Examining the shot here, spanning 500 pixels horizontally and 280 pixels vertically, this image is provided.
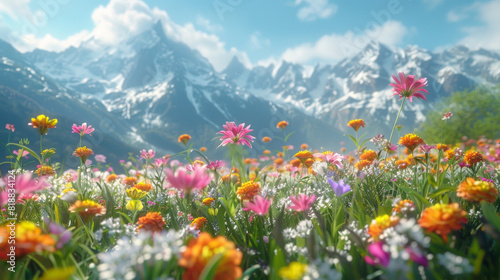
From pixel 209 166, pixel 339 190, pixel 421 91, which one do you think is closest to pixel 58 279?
pixel 339 190

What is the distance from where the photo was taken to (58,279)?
653 millimetres

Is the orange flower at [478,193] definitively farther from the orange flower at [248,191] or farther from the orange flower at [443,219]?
the orange flower at [248,191]

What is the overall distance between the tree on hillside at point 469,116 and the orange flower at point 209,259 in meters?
34.3

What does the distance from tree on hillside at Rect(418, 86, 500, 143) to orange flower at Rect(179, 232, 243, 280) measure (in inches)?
1351

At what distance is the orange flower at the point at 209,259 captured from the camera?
0.79 m

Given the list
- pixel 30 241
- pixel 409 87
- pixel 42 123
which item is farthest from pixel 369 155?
pixel 42 123

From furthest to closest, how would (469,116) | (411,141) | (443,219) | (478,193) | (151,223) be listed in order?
→ 1. (469,116)
2. (411,141)
3. (151,223)
4. (478,193)
5. (443,219)

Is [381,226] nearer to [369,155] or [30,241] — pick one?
[30,241]

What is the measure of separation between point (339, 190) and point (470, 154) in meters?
1.54

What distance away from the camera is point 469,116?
30672mm

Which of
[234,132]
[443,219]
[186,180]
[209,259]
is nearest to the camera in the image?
[209,259]

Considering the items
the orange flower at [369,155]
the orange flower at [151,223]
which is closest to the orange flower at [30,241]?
the orange flower at [151,223]

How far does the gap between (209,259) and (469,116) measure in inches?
1552

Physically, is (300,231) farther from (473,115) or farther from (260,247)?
(473,115)
